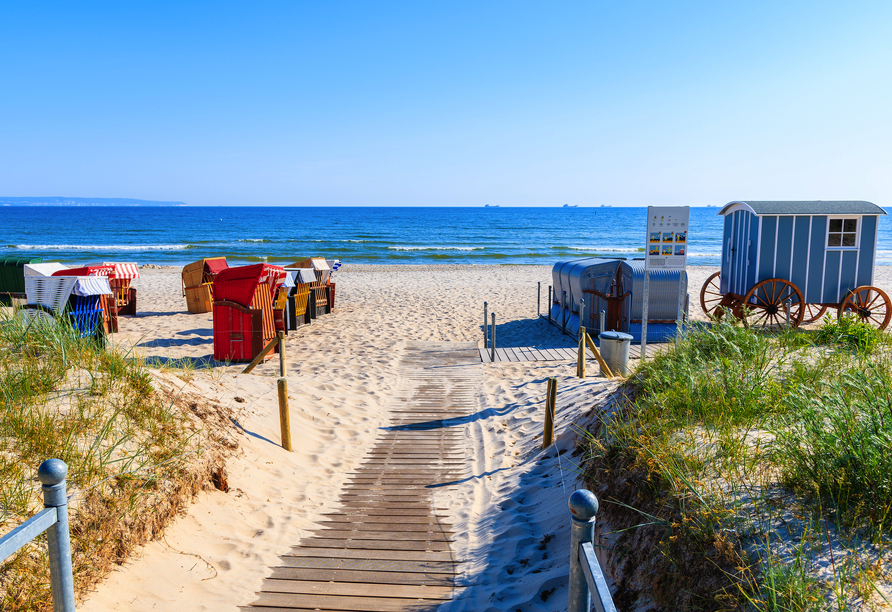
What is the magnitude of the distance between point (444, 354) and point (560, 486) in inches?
258

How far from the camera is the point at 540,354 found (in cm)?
1081

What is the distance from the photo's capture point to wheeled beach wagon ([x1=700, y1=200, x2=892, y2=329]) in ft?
40.4

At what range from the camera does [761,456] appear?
329 cm

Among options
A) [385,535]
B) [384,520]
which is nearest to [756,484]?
[385,535]

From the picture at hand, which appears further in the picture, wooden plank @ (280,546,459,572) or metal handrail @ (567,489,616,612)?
wooden plank @ (280,546,459,572)

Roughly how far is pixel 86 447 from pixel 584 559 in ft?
11.8

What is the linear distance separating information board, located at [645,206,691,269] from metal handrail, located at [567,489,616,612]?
23.5 feet

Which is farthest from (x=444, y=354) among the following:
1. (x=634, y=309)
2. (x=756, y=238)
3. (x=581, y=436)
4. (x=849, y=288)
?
(x=849, y=288)

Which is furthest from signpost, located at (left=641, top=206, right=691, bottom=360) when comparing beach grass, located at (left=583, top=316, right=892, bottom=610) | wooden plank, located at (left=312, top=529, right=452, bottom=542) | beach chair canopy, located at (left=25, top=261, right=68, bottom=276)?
beach chair canopy, located at (left=25, top=261, right=68, bottom=276)

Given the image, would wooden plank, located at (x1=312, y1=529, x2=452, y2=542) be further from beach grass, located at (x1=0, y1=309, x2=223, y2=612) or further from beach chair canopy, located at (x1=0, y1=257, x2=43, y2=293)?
beach chair canopy, located at (x1=0, y1=257, x2=43, y2=293)

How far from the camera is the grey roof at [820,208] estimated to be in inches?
477

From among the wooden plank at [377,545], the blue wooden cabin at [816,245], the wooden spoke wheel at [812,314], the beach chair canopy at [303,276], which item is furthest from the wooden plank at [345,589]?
the wooden spoke wheel at [812,314]

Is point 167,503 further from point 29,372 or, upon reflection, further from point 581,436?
point 581,436

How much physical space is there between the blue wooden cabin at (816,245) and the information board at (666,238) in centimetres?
480
